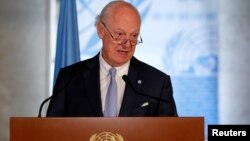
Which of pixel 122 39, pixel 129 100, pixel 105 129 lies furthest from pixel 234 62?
pixel 105 129

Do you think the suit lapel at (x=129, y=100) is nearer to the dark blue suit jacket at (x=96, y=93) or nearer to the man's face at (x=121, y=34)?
the dark blue suit jacket at (x=96, y=93)

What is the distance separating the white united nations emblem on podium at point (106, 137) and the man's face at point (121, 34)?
0.81m

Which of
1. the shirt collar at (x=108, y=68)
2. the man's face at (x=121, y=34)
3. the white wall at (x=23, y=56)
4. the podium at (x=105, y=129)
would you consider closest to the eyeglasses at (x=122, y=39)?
the man's face at (x=121, y=34)

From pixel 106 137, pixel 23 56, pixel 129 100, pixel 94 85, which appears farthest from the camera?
pixel 23 56

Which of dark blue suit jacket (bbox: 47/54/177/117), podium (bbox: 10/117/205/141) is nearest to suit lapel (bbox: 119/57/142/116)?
dark blue suit jacket (bbox: 47/54/177/117)

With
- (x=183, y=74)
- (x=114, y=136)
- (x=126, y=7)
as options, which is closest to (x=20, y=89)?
(x=183, y=74)

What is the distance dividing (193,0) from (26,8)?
1.43m

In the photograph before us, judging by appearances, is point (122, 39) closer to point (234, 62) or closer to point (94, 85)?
point (94, 85)

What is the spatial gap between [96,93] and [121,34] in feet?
1.09

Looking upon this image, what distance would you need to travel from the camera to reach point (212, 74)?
3123 mm

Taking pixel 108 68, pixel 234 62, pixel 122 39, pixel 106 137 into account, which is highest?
pixel 234 62

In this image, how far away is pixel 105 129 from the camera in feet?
3.45

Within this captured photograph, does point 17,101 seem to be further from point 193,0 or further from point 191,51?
point 193,0

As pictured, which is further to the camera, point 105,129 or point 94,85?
point 94,85
